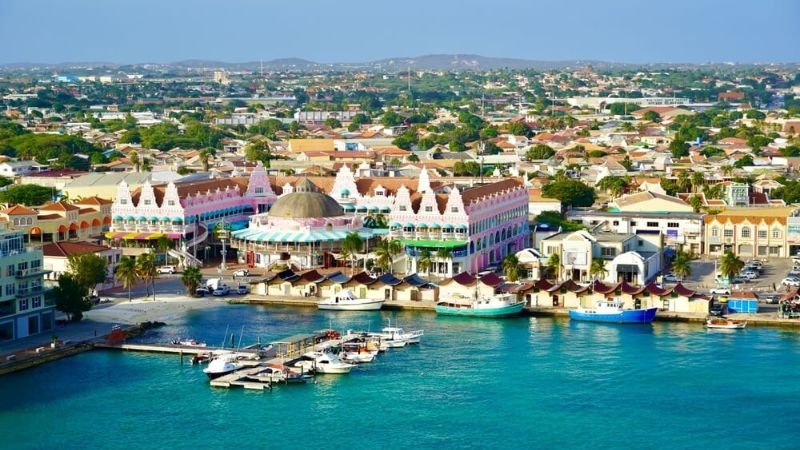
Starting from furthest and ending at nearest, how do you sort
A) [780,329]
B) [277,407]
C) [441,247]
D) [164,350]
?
[441,247] < [780,329] < [164,350] < [277,407]

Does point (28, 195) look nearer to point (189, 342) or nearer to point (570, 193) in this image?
point (570, 193)

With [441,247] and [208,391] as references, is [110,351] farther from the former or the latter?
[441,247]

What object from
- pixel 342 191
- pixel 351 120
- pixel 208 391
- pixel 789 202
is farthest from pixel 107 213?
pixel 351 120

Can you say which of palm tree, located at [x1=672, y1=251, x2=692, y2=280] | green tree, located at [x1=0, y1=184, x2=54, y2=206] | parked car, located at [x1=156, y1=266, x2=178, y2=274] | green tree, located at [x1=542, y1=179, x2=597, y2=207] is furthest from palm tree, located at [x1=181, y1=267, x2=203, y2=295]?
green tree, located at [x1=542, y1=179, x2=597, y2=207]

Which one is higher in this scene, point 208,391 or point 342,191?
point 342,191

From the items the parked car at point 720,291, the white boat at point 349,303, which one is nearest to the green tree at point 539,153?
the parked car at point 720,291

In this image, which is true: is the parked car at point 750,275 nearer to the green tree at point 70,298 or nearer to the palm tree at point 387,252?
the palm tree at point 387,252

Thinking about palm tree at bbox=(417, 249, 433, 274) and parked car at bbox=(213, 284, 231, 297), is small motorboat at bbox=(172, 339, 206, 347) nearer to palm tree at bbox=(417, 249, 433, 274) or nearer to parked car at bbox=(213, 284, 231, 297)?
parked car at bbox=(213, 284, 231, 297)
